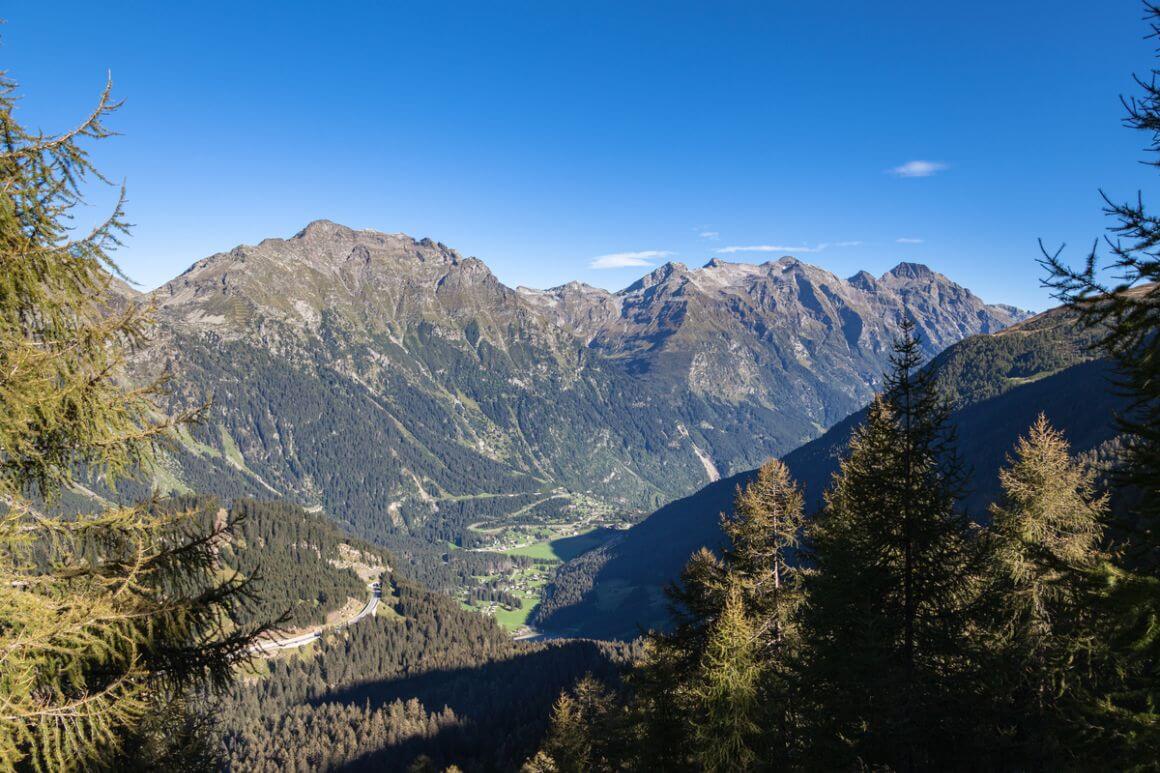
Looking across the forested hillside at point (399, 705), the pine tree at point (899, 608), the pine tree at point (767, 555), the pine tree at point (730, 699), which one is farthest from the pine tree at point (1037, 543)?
the forested hillside at point (399, 705)

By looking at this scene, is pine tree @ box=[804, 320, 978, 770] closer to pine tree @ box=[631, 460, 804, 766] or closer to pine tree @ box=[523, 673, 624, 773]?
pine tree @ box=[631, 460, 804, 766]

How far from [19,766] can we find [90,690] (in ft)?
4.11

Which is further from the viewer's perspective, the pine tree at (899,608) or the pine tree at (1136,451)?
the pine tree at (899,608)

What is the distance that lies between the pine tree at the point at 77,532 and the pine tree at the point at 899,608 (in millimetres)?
16352

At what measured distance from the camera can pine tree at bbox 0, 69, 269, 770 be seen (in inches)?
334

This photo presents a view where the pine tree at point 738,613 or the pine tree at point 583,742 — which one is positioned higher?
the pine tree at point 738,613

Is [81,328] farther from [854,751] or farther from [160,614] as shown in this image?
[854,751]

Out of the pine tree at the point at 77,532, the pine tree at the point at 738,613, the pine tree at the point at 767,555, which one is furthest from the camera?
the pine tree at the point at 767,555

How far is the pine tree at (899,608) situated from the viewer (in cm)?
1636

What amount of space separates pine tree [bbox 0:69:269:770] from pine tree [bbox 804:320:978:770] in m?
16.4

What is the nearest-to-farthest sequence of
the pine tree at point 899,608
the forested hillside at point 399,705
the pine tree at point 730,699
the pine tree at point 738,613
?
the pine tree at point 899,608 < the pine tree at point 730,699 < the pine tree at point 738,613 < the forested hillside at point 399,705

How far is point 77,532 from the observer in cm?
1038

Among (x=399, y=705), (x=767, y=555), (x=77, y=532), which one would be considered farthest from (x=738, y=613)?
(x=399, y=705)

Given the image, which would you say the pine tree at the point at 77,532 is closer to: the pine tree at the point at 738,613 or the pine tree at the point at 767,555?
the pine tree at the point at 738,613
